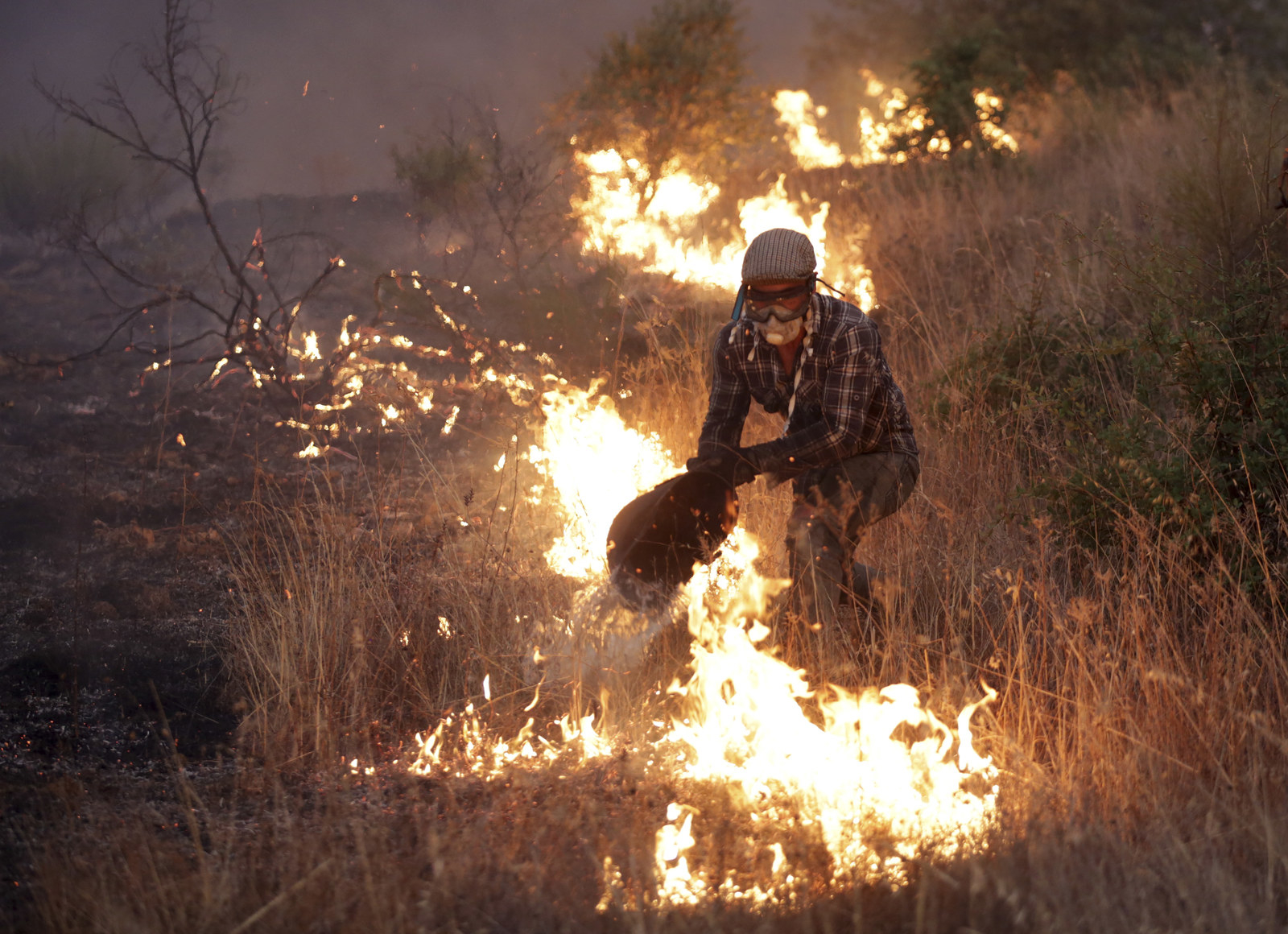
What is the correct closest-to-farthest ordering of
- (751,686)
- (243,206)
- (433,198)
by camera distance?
(751,686) → (433,198) → (243,206)

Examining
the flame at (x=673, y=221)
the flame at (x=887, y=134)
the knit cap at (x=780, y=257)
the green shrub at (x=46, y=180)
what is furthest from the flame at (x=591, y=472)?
the green shrub at (x=46, y=180)

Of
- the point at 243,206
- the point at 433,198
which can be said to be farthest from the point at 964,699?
the point at 243,206

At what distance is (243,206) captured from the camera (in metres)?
11.7

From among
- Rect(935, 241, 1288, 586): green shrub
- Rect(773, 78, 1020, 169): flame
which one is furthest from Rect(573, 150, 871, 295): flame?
Rect(935, 241, 1288, 586): green shrub

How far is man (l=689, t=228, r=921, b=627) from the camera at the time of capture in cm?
387

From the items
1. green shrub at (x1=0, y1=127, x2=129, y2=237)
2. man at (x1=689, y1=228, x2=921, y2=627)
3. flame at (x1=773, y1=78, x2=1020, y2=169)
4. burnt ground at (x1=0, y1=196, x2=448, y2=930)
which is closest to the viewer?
burnt ground at (x1=0, y1=196, x2=448, y2=930)

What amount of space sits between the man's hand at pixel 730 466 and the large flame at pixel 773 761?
0.42 meters

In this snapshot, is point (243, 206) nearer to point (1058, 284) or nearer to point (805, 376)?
point (1058, 284)

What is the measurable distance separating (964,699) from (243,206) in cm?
1071

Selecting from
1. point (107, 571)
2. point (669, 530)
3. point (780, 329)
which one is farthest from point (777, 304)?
point (107, 571)

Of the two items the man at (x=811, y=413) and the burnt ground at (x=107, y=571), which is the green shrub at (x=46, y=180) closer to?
the burnt ground at (x=107, y=571)

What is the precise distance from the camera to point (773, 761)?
10.5ft

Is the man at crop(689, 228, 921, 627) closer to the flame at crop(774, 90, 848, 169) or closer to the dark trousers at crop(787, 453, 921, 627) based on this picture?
the dark trousers at crop(787, 453, 921, 627)

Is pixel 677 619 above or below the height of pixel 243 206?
below
